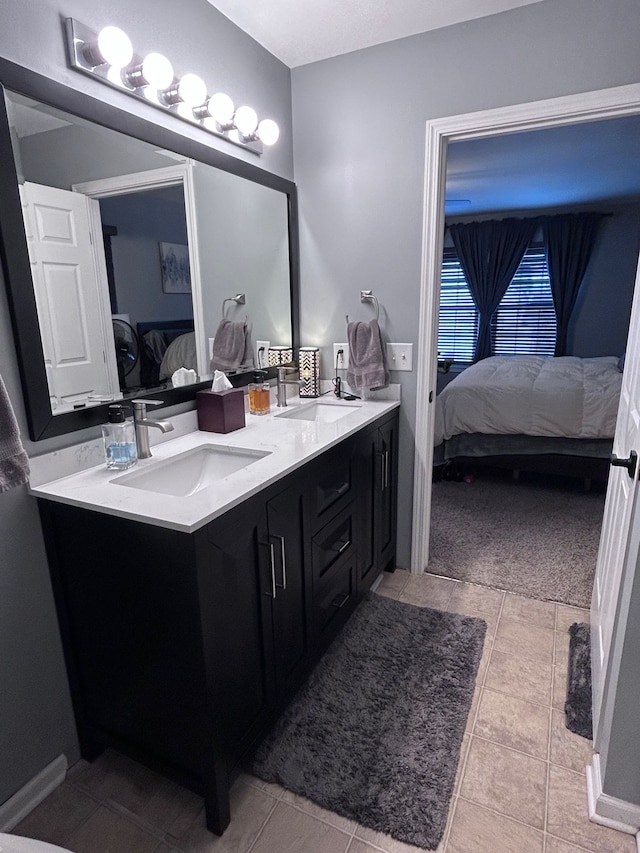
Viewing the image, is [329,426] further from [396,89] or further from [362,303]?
[396,89]

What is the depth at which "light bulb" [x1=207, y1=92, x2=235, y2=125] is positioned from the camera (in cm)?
167

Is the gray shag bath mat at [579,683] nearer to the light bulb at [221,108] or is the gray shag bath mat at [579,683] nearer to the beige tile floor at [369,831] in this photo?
the beige tile floor at [369,831]

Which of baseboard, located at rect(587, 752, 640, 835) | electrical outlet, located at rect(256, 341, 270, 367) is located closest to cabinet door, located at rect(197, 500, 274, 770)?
baseboard, located at rect(587, 752, 640, 835)

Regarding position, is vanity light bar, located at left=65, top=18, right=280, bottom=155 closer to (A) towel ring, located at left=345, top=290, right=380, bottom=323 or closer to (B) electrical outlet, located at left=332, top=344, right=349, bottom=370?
(A) towel ring, located at left=345, top=290, right=380, bottom=323

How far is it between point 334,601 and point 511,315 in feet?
15.8

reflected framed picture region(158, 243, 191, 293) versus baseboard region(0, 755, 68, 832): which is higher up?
reflected framed picture region(158, 243, 191, 293)

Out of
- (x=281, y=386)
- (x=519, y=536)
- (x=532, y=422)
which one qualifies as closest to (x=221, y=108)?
(x=281, y=386)

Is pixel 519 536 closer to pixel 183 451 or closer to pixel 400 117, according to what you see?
pixel 183 451

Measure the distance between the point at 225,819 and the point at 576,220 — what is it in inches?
227

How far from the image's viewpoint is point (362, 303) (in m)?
2.24

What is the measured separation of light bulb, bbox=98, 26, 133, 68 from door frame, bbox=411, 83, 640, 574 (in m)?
1.16

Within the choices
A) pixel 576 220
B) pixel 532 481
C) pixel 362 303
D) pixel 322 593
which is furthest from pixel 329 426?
pixel 576 220

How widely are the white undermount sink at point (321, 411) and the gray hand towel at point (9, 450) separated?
3.90 ft

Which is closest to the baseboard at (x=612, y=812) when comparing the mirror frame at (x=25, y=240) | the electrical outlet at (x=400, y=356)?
the electrical outlet at (x=400, y=356)
